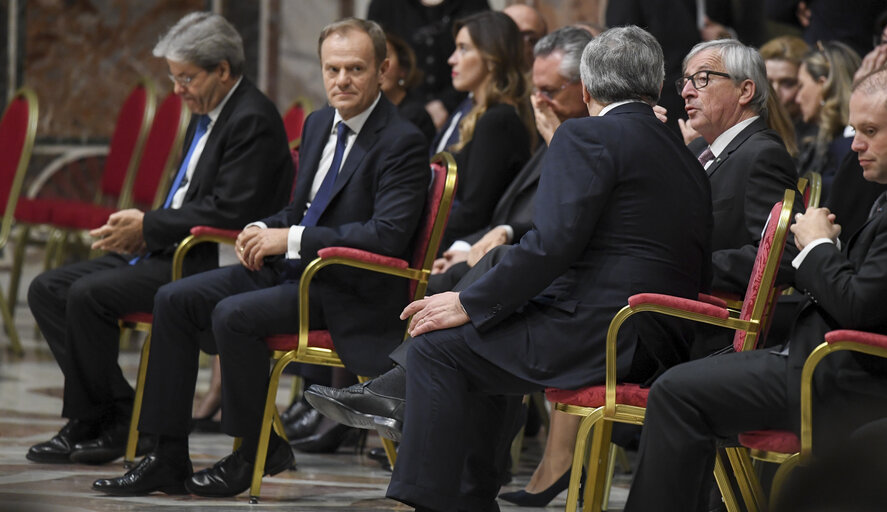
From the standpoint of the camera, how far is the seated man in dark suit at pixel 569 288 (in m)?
2.44

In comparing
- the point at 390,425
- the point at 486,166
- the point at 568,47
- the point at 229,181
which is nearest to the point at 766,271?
the point at 390,425

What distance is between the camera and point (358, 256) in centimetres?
A: 305

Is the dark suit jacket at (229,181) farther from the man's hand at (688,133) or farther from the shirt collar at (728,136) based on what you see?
the shirt collar at (728,136)

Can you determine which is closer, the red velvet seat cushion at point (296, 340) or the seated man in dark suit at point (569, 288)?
the seated man in dark suit at point (569, 288)

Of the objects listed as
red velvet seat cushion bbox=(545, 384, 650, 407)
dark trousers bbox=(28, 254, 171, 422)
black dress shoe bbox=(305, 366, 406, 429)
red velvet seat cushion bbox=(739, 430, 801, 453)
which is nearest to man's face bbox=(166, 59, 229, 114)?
dark trousers bbox=(28, 254, 171, 422)

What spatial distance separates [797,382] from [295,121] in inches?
123

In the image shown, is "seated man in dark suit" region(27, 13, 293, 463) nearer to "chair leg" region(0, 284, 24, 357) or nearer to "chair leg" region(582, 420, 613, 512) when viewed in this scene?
"chair leg" region(582, 420, 613, 512)

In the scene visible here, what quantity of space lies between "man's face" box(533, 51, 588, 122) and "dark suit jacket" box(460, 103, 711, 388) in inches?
38.7

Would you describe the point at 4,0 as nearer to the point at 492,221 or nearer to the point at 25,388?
the point at 25,388

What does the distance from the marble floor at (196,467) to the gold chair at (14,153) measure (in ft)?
2.61

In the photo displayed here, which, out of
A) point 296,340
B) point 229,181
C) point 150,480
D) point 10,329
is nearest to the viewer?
point 150,480

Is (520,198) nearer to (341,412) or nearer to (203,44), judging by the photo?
(203,44)

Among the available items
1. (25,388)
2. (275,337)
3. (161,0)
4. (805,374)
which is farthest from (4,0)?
(805,374)

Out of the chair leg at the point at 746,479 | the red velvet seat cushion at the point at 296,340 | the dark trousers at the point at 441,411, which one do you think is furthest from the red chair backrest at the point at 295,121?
the chair leg at the point at 746,479
